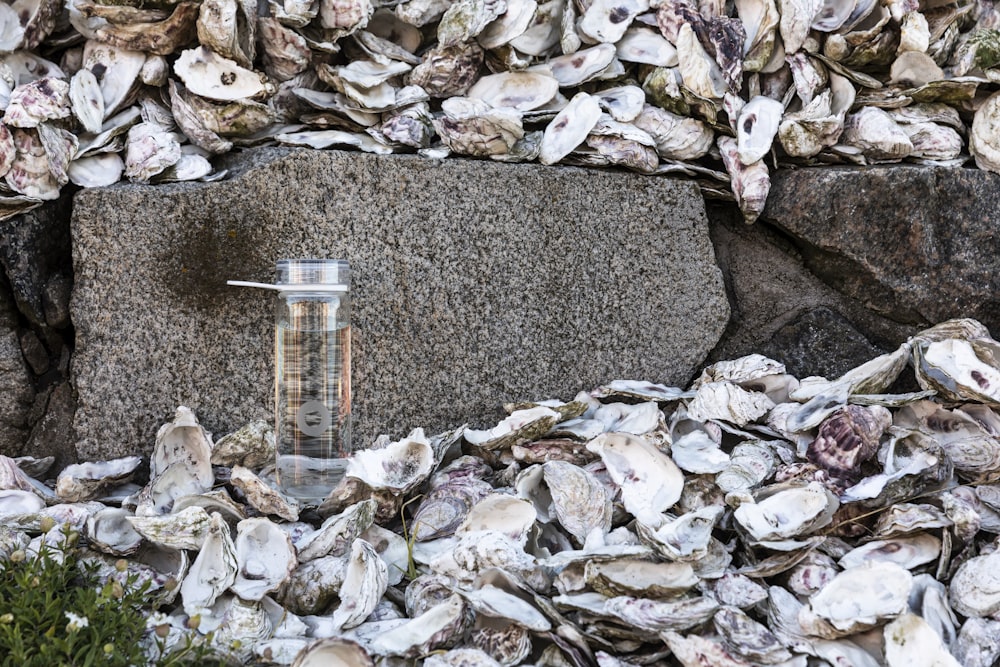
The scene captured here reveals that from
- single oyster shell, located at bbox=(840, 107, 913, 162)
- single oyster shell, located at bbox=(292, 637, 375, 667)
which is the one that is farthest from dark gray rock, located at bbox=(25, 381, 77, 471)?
single oyster shell, located at bbox=(840, 107, 913, 162)

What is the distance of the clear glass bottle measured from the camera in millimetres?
1761

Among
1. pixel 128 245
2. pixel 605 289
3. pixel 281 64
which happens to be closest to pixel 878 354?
pixel 605 289

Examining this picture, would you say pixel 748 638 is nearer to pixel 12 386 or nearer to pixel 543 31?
pixel 543 31

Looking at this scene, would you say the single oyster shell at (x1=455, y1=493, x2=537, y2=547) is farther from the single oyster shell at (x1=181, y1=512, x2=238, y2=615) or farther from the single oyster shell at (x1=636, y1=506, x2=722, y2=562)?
the single oyster shell at (x1=181, y1=512, x2=238, y2=615)

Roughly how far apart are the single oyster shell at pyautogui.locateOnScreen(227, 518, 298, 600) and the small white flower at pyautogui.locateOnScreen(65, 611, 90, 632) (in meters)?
0.24

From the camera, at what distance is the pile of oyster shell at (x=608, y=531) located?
126cm

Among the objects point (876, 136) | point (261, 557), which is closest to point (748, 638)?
point (261, 557)

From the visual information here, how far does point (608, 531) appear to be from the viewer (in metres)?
1.52

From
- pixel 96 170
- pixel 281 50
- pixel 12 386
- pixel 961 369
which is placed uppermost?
pixel 281 50

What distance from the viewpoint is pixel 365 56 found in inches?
80.4

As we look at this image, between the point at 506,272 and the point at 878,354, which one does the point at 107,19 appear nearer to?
the point at 506,272

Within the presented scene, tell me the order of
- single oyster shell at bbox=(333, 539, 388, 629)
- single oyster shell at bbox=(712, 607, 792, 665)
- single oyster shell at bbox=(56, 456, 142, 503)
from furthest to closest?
single oyster shell at bbox=(56, 456, 142, 503) < single oyster shell at bbox=(333, 539, 388, 629) < single oyster shell at bbox=(712, 607, 792, 665)

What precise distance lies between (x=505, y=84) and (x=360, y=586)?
1.25m

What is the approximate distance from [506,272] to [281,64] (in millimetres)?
704
